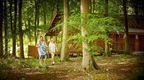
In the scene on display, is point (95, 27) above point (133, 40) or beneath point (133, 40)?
above

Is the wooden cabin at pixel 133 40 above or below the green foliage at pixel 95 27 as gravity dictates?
below

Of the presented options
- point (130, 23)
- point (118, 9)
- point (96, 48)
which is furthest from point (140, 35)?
point (96, 48)

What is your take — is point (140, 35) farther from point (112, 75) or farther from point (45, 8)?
point (112, 75)

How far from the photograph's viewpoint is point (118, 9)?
155 ft

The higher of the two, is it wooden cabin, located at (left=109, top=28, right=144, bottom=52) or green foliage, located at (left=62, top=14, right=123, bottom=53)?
green foliage, located at (left=62, top=14, right=123, bottom=53)

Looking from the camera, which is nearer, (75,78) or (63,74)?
(75,78)

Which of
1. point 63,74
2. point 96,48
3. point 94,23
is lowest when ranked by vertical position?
point 63,74

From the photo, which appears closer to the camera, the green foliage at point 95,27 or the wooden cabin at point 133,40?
the green foliage at point 95,27

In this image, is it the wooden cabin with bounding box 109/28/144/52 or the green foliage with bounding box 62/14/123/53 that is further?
the wooden cabin with bounding box 109/28/144/52

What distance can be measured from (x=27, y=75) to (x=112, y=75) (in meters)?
4.21

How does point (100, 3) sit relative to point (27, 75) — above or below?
above

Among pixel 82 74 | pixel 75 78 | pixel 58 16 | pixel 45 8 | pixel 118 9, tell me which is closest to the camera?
pixel 75 78

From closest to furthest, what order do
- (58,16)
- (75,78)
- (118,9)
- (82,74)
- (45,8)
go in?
(75,78) → (82,74) → (58,16) → (45,8) → (118,9)

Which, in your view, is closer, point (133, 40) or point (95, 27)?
point (95, 27)
